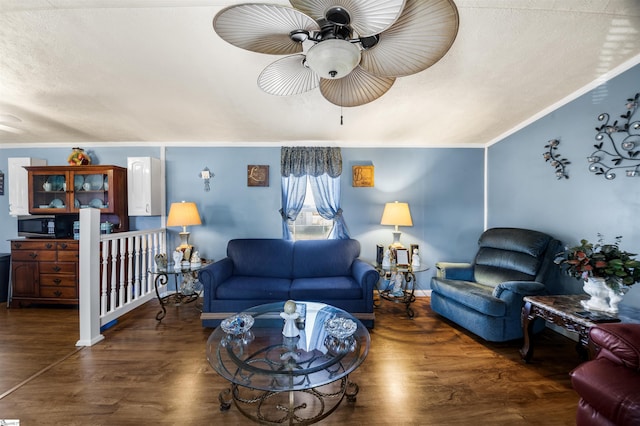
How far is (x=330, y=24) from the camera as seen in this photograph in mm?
1056

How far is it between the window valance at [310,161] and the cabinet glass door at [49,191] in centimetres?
293

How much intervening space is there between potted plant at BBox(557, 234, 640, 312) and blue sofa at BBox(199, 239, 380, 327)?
1.56 metres

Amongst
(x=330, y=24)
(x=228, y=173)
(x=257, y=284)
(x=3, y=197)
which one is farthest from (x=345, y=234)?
(x=3, y=197)

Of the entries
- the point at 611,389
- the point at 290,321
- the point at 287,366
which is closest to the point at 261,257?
the point at 290,321

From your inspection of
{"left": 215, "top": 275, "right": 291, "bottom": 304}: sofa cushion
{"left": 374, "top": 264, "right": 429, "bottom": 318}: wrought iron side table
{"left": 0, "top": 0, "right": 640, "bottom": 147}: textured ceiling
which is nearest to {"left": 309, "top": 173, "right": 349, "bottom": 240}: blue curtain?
{"left": 0, "top": 0, "right": 640, "bottom": 147}: textured ceiling

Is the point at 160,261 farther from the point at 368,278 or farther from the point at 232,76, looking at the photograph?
the point at 368,278

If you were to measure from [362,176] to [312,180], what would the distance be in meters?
0.72

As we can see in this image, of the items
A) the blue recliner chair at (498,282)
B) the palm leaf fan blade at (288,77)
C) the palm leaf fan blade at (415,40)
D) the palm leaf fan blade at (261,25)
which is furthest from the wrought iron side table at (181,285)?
the blue recliner chair at (498,282)

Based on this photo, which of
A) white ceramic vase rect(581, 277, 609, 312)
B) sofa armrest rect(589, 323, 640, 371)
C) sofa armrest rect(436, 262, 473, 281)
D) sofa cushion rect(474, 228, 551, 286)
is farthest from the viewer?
sofa armrest rect(436, 262, 473, 281)

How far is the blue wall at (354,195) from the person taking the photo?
11.6ft

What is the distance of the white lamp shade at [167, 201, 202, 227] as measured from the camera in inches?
117

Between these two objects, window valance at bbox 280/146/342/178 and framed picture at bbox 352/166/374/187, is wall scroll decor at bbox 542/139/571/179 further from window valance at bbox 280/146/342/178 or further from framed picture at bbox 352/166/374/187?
window valance at bbox 280/146/342/178

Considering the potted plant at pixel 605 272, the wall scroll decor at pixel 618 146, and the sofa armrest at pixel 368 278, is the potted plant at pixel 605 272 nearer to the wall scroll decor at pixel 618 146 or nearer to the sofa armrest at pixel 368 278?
the wall scroll decor at pixel 618 146

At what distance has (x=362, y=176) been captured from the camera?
3.54m
